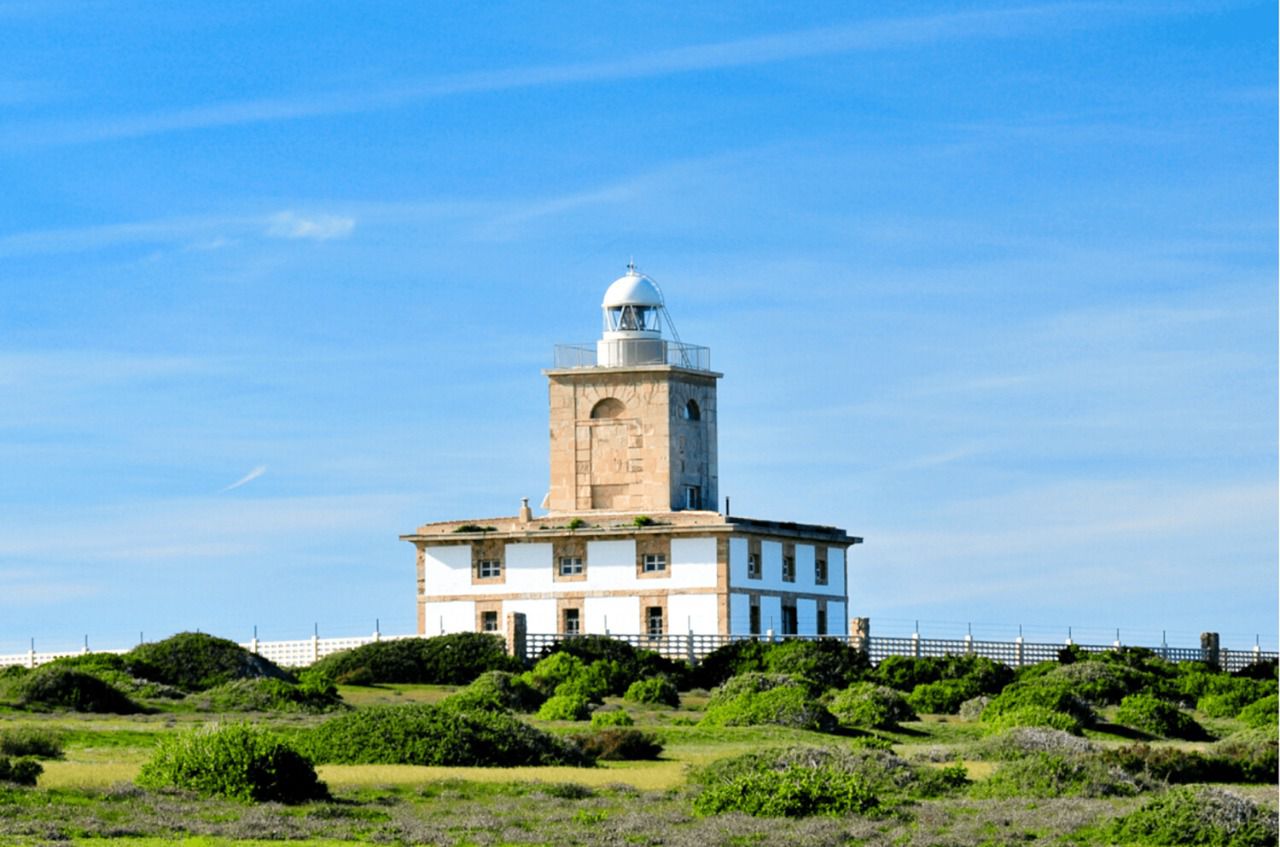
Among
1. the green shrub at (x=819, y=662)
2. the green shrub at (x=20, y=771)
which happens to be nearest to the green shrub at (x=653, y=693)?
the green shrub at (x=819, y=662)

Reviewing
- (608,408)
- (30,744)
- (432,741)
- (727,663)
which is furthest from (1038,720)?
(608,408)

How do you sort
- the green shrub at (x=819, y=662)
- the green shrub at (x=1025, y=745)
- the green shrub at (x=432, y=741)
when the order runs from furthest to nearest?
1. the green shrub at (x=819, y=662)
2. the green shrub at (x=1025, y=745)
3. the green shrub at (x=432, y=741)

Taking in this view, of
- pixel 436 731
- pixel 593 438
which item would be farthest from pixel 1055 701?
pixel 593 438

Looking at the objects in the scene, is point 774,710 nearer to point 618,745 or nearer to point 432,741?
point 618,745

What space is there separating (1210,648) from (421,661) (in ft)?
89.1

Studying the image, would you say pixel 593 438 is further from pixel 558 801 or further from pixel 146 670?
pixel 558 801

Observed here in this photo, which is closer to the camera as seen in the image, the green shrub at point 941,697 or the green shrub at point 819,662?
the green shrub at point 941,697

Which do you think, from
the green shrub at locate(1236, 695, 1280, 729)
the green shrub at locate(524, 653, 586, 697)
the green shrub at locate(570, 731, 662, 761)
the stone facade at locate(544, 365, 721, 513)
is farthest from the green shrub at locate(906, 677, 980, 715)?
the stone facade at locate(544, 365, 721, 513)

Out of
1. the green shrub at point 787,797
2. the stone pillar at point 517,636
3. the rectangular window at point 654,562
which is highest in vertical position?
the rectangular window at point 654,562

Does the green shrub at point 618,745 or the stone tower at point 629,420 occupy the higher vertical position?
the stone tower at point 629,420

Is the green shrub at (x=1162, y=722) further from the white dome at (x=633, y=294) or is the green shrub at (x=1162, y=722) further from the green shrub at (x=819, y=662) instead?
the white dome at (x=633, y=294)

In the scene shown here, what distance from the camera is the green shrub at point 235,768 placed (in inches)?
1112

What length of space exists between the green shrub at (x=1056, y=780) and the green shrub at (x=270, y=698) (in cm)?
1697

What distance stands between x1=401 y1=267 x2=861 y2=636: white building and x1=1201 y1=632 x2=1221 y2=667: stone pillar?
11206 millimetres
